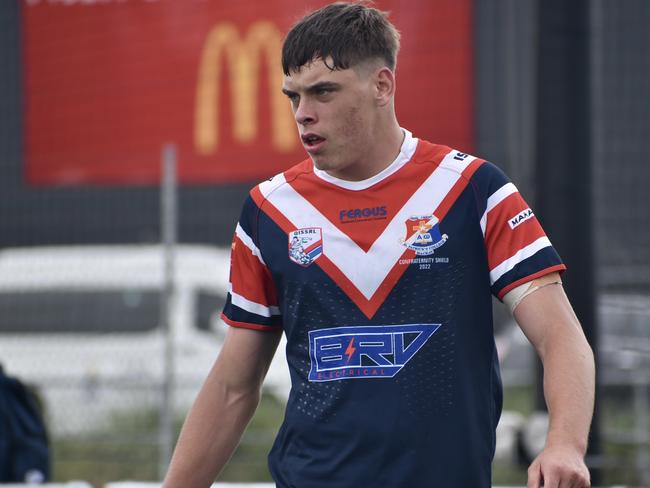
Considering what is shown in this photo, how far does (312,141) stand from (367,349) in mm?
510

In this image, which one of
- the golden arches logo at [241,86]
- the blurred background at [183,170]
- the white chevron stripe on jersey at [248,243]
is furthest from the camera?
the golden arches logo at [241,86]

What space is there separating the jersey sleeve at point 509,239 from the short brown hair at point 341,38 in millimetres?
402

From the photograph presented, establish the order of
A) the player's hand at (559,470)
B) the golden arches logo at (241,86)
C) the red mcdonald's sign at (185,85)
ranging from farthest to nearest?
the golden arches logo at (241,86) → the red mcdonald's sign at (185,85) → the player's hand at (559,470)

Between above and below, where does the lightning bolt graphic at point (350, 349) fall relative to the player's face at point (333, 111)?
below

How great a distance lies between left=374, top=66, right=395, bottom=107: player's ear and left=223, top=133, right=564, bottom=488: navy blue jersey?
0.44 feet

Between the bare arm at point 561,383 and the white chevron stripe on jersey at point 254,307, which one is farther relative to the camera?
the white chevron stripe on jersey at point 254,307

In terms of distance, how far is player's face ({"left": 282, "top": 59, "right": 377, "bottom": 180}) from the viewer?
2.84 metres

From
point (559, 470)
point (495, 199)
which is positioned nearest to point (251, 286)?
point (495, 199)

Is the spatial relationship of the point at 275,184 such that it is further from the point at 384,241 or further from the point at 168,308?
the point at 168,308

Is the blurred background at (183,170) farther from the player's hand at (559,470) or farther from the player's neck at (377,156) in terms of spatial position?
the player's hand at (559,470)

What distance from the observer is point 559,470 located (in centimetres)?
247

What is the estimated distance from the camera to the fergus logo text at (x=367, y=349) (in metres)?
2.83

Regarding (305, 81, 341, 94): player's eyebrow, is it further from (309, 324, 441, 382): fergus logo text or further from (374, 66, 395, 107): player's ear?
(309, 324, 441, 382): fergus logo text

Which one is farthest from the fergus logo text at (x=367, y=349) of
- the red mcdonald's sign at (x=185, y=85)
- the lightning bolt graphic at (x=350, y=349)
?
the red mcdonald's sign at (x=185, y=85)
